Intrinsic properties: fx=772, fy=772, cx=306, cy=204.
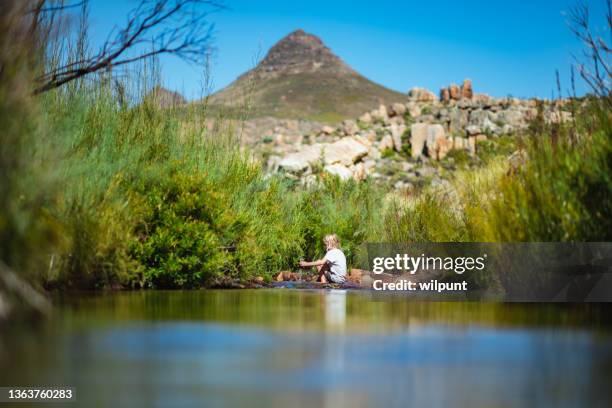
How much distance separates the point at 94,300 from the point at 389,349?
3.21 metres

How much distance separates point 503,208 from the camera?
23.7ft

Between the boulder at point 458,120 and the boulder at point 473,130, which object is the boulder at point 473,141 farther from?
the boulder at point 458,120

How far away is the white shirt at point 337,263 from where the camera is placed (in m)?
10.3

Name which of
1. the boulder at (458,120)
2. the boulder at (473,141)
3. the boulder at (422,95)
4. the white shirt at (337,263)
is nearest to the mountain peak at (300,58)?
the boulder at (422,95)

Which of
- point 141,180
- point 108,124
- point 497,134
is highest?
point 497,134

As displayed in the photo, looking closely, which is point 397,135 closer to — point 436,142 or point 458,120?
point 436,142

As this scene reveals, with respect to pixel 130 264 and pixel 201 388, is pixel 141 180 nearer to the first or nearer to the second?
pixel 130 264

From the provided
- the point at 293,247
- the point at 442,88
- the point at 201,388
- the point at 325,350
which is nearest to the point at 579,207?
the point at 325,350

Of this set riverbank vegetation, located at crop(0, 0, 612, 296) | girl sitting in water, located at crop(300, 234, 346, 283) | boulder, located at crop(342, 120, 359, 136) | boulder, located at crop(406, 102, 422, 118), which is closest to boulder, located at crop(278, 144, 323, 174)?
riverbank vegetation, located at crop(0, 0, 612, 296)

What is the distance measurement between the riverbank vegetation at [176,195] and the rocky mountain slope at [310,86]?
318 feet

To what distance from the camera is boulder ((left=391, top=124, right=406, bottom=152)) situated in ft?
151

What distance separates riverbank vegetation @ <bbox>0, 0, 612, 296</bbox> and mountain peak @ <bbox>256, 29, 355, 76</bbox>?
140 metres

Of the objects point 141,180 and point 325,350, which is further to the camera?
point 141,180

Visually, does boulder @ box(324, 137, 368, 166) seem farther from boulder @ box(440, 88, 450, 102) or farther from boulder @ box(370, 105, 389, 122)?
boulder @ box(440, 88, 450, 102)
